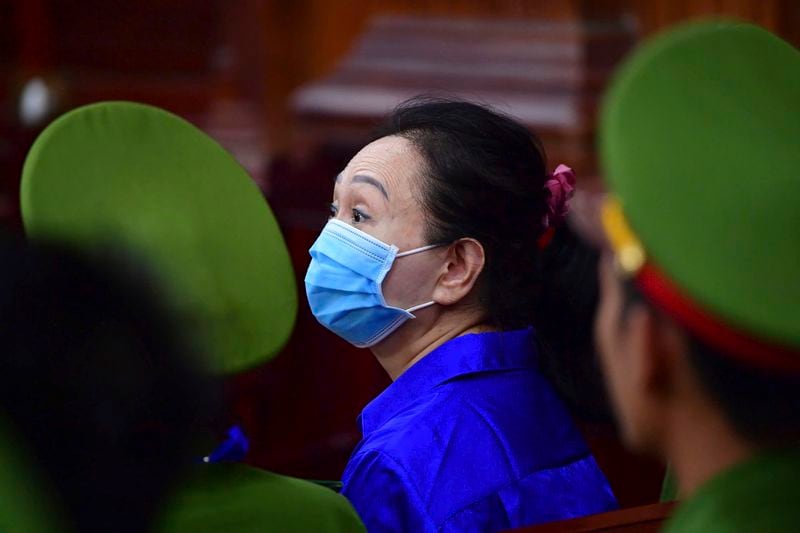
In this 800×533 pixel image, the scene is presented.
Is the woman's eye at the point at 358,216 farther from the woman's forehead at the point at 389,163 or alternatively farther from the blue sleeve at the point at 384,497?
the blue sleeve at the point at 384,497

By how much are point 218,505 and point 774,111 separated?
0.54 metres

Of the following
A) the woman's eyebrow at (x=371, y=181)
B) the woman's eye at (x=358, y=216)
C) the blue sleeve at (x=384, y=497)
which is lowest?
the blue sleeve at (x=384, y=497)

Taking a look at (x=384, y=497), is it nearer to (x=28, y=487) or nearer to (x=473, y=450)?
(x=473, y=450)

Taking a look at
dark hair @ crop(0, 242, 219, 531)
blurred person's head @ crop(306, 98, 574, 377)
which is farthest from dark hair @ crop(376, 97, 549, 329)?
dark hair @ crop(0, 242, 219, 531)

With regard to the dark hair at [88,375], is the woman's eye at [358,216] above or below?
below

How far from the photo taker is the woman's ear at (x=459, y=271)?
1.88m

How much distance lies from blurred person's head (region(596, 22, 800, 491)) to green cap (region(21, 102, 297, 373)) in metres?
0.34

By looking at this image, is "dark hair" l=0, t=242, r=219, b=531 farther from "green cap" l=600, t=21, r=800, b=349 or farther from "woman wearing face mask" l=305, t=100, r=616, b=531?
"woman wearing face mask" l=305, t=100, r=616, b=531

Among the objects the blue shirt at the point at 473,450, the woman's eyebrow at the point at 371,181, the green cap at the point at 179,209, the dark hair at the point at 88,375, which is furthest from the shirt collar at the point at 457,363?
the dark hair at the point at 88,375

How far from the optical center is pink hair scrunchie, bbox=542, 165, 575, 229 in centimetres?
195

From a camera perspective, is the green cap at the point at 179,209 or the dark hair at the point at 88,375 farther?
the green cap at the point at 179,209

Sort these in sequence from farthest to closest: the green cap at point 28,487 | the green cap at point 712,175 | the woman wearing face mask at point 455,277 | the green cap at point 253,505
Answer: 1. the woman wearing face mask at point 455,277
2. the green cap at point 253,505
3. the green cap at point 712,175
4. the green cap at point 28,487

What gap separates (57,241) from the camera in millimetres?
766

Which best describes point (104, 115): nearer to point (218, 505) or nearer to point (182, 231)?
point (182, 231)
